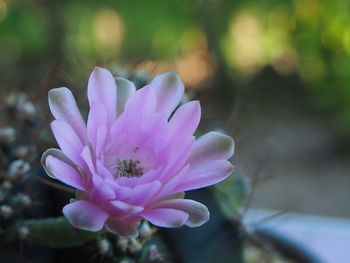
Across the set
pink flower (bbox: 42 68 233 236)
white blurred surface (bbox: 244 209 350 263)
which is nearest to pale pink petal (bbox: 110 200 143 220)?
pink flower (bbox: 42 68 233 236)

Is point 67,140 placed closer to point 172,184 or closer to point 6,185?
point 172,184

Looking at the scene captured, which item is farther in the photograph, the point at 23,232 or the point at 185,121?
the point at 23,232

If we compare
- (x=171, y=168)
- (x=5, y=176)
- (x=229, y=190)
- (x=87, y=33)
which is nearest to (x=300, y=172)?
(x=87, y=33)

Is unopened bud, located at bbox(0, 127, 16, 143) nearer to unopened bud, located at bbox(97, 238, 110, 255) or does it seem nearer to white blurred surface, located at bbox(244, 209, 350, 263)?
unopened bud, located at bbox(97, 238, 110, 255)

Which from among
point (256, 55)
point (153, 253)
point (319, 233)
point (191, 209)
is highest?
point (191, 209)

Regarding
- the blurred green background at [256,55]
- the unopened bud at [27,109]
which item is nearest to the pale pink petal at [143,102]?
the unopened bud at [27,109]

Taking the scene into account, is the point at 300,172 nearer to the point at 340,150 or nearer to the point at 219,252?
the point at 340,150

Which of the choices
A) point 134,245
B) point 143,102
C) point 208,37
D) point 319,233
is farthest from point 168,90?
point 208,37
